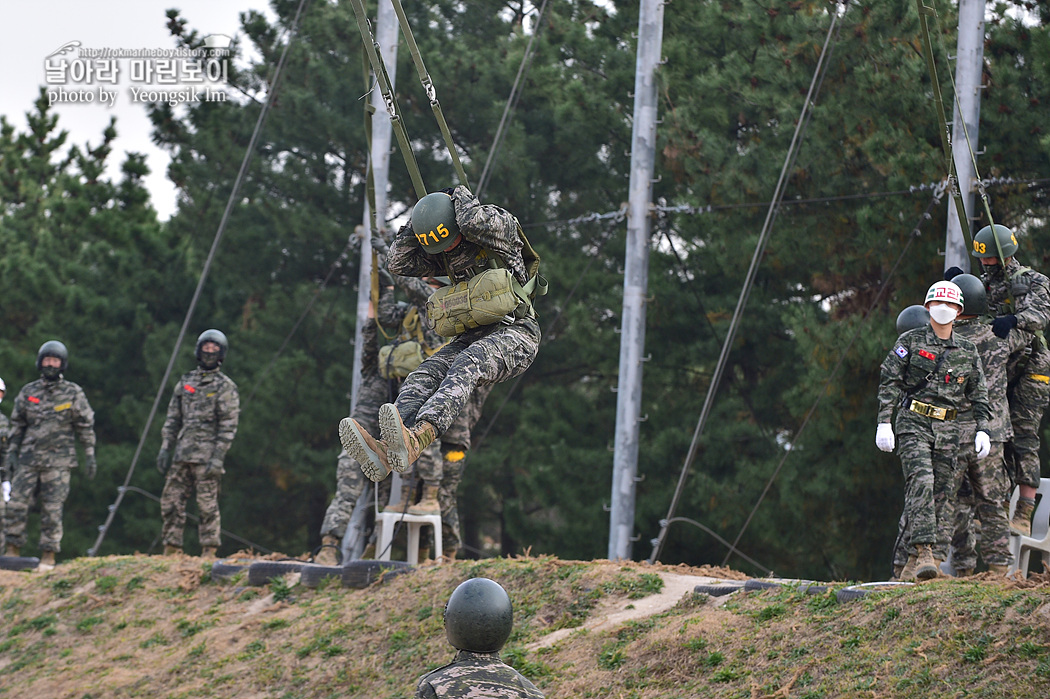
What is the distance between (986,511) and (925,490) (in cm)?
113

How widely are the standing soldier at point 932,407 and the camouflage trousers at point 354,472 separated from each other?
15.3 ft

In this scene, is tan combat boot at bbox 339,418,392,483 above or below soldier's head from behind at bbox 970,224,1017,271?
below

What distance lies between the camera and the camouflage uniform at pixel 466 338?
8031mm

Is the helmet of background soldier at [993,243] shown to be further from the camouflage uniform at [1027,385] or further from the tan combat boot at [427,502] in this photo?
the tan combat boot at [427,502]

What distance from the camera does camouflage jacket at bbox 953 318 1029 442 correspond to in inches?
410

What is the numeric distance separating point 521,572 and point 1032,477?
4301mm

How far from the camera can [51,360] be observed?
15.1 m

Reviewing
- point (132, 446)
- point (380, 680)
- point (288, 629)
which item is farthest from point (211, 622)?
point (132, 446)

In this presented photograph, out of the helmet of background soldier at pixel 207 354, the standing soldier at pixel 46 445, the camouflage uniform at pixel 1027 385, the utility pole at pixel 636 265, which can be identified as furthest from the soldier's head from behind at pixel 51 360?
the camouflage uniform at pixel 1027 385

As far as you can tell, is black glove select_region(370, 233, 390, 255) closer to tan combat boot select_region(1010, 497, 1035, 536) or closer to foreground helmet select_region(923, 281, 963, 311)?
foreground helmet select_region(923, 281, 963, 311)

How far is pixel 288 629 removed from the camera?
438 inches

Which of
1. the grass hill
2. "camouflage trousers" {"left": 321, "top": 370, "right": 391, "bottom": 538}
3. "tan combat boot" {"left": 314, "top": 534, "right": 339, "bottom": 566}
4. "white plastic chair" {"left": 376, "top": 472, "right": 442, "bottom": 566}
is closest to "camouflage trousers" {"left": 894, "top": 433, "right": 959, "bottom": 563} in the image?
the grass hill

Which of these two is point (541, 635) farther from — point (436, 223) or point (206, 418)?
point (206, 418)

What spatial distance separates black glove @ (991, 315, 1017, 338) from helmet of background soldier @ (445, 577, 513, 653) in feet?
21.0
